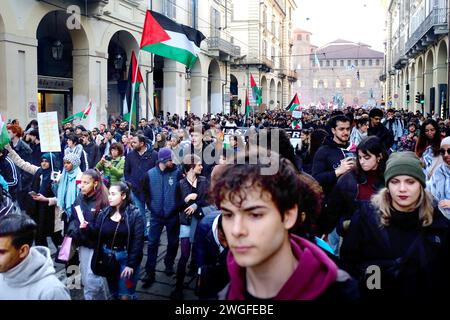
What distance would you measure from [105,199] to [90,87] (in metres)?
14.0

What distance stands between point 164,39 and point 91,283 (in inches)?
234

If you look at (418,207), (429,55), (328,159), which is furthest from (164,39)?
(429,55)

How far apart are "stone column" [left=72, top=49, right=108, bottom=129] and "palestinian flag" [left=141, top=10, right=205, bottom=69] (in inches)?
360

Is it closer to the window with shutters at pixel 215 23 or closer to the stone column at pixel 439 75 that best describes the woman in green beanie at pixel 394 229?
the stone column at pixel 439 75

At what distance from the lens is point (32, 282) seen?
108 inches

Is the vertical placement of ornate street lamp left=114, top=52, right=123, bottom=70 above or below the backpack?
above

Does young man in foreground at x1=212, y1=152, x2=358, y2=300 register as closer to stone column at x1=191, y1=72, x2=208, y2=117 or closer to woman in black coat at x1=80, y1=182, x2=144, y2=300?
woman in black coat at x1=80, y1=182, x2=144, y2=300

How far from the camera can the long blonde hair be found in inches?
112

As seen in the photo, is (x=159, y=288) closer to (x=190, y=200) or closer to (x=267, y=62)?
(x=190, y=200)

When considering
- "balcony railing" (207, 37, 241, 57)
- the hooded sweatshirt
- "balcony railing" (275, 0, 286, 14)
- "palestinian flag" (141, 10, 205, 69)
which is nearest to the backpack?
the hooded sweatshirt

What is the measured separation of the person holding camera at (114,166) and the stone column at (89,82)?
10285 millimetres

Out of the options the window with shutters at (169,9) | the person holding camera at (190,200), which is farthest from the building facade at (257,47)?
the person holding camera at (190,200)
